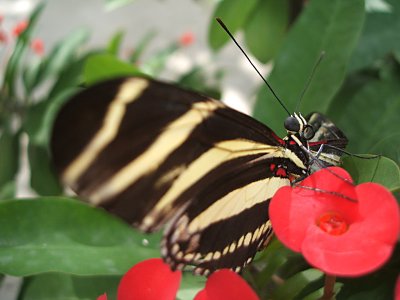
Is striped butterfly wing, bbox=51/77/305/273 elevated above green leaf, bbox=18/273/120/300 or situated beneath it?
elevated above

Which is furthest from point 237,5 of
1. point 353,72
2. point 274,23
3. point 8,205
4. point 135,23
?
point 135,23

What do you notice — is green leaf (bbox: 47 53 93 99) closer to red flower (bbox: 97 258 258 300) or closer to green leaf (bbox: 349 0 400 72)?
green leaf (bbox: 349 0 400 72)

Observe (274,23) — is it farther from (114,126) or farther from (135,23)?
(135,23)

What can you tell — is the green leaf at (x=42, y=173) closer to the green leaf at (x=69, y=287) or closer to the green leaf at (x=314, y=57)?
the green leaf at (x=69, y=287)

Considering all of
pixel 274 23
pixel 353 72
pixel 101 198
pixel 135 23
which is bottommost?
pixel 135 23

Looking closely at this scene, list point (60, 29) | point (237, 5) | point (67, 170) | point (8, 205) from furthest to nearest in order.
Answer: point (60, 29) → point (237, 5) → point (8, 205) → point (67, 170)

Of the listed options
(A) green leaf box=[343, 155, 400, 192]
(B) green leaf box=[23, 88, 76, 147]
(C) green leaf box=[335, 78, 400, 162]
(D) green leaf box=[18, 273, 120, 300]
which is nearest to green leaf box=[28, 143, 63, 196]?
(B) green leaf box=[23, 88, 76, 147]

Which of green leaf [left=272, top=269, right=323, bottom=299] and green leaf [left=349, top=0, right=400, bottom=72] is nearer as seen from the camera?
green leaf [left=272, top=269, right=323, bottom=299]
